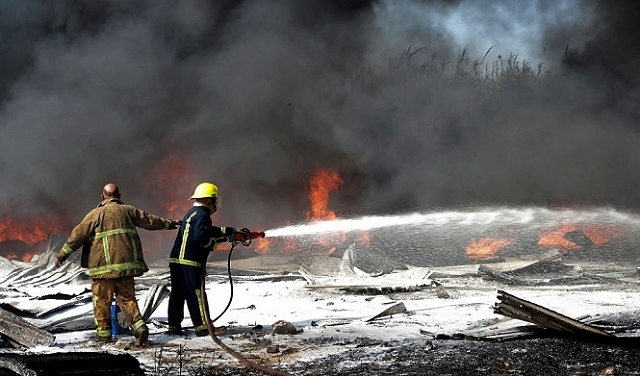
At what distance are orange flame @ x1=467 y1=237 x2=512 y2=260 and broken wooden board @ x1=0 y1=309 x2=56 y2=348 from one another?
13.4 m

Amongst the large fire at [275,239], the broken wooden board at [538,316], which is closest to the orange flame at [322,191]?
the large fire at [275,239]

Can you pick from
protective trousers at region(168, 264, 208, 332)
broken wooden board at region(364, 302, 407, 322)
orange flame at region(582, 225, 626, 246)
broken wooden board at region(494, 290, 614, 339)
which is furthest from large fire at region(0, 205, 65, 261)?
orange flame at region(582, 225, 626, 246)

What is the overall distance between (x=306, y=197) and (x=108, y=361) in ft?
63.4

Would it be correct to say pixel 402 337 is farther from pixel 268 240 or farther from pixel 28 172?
pixel 28 172

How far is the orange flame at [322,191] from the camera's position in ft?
72.6

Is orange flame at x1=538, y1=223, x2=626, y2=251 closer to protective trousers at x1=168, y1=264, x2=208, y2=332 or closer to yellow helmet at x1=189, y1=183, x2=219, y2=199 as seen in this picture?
yellow helmet at x1=189, y1=183, x2=219, y2=199

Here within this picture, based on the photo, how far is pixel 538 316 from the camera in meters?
4.62

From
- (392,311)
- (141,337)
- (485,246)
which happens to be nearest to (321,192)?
(485,246)

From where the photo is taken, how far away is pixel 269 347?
4660 millimetres

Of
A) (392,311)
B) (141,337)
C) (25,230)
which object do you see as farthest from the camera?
(25,230)

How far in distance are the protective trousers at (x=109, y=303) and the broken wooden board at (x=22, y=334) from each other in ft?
1.59

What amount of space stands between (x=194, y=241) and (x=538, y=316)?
126 inches

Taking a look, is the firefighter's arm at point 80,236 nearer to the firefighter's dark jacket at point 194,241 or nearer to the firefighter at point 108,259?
the firefighter at point 108,259

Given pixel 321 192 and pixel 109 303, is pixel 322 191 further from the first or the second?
pixel 109 303
